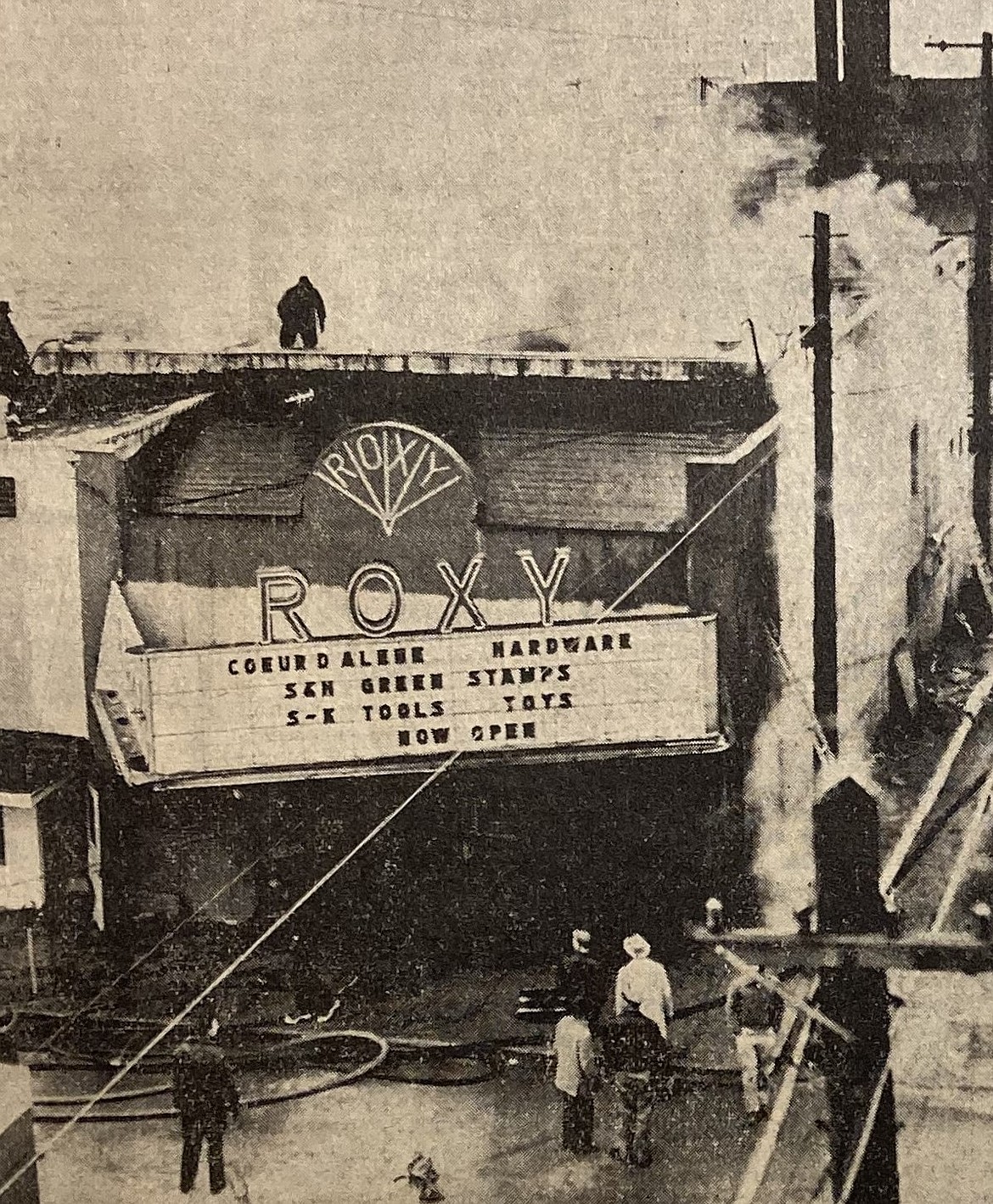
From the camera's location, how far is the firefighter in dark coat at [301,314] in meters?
2.89

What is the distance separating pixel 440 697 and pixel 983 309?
1.78 m

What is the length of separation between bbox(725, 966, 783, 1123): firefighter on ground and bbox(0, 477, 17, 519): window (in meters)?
2.26

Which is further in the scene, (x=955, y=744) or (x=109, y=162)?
(x=955, y=744)

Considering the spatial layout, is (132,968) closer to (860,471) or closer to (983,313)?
(860,471)

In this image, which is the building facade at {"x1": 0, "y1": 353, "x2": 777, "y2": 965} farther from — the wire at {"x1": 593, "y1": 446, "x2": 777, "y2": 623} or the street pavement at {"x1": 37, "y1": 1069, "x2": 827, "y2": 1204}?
the street pavement at {"x1": 37, "y1": 1069, "x2": 827, "y2": 1204}

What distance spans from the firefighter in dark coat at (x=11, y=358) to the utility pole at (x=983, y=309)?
247 cm

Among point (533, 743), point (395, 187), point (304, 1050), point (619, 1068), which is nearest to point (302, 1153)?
point (304, 1050)

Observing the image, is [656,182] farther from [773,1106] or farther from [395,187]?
[773,1106]

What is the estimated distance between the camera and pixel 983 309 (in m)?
3.03

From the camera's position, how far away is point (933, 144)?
116 inches

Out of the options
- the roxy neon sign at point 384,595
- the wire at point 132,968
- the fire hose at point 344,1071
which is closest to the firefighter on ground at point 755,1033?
the fire hose at point 344,1071

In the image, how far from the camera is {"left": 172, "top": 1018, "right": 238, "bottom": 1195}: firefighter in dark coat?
292 cm

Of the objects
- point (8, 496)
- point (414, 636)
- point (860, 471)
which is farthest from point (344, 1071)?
point (860, 471)

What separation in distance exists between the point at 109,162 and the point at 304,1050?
2342 millimetres
